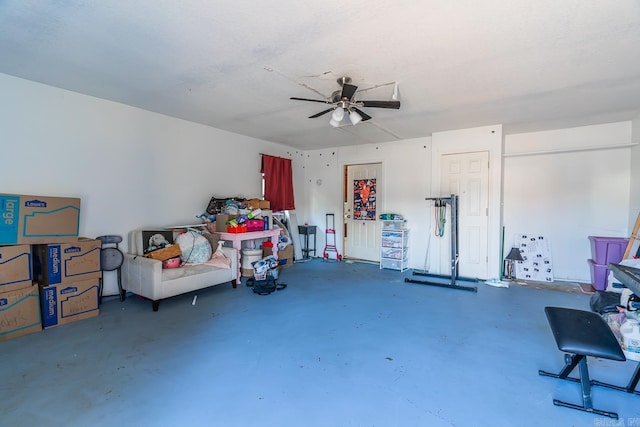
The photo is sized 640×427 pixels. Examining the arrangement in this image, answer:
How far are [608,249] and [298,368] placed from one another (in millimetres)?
4695

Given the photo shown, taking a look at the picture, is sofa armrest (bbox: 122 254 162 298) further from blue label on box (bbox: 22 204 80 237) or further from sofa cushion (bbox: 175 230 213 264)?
blue label on box (bbox: 22 204 80 237)

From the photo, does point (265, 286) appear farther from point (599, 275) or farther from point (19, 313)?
point (599, 275)

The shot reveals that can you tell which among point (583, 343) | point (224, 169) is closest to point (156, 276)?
point (224, 169)

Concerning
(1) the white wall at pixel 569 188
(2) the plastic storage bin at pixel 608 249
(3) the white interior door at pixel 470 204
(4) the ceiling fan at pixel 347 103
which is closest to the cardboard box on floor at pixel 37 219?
(4) the ceiling fan at pixel 347 103

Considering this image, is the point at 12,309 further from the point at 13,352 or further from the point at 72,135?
the point at 72,135

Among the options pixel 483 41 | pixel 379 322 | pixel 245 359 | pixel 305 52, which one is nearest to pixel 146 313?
pixel 245 359

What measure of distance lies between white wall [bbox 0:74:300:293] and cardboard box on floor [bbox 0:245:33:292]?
2.45ft

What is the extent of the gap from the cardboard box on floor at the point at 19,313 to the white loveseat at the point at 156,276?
0.88 metres

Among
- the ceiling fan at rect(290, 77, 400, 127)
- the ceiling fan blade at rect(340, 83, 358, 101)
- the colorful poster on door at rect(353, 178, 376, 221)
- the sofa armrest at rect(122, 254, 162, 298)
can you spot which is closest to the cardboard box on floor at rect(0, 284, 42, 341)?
the sofa armrest at rect(122, 254, 162, 298)

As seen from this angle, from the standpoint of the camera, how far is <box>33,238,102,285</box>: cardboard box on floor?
2963 millimetres

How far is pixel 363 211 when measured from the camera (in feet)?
20.9

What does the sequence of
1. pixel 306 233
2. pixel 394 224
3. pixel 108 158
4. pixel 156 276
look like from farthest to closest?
pixel 306 233, pixel 394 224, pixel 108 158, pixel 156 276

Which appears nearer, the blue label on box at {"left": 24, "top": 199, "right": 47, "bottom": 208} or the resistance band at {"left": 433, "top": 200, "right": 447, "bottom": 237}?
the blue label on box at {"left": 24, "top": 199, "right": 47, "bottom": 208}

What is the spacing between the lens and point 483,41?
2.28 meters
